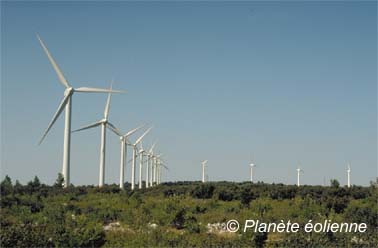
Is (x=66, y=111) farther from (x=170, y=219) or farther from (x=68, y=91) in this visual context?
(x=170, y=219)

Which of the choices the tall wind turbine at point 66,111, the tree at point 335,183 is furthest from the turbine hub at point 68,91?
the tree at point 335,183

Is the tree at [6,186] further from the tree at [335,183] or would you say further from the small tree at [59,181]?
the tree at [335,183]

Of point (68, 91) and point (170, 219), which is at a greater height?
point (68, 91)

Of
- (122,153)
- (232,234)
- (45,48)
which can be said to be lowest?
(232,234)

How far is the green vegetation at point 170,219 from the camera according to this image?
2600cm

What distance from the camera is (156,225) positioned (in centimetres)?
3108

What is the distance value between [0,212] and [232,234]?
12.6 metres

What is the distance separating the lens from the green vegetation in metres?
26.0

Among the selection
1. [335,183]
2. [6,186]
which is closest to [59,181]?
[6,186]

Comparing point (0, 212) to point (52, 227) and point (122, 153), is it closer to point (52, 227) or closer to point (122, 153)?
point (52, 227)

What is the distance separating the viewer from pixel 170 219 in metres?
32.1

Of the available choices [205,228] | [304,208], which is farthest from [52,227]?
[304,208]

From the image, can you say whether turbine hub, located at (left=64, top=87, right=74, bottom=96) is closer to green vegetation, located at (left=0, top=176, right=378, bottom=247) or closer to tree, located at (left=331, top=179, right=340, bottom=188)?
green vegetation, located at (left=0, top=176, right=378, bottom=247)

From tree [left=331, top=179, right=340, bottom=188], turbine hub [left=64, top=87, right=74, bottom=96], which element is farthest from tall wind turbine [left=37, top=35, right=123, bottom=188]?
tree [left=331, top=179, right=340, bottom=188]
